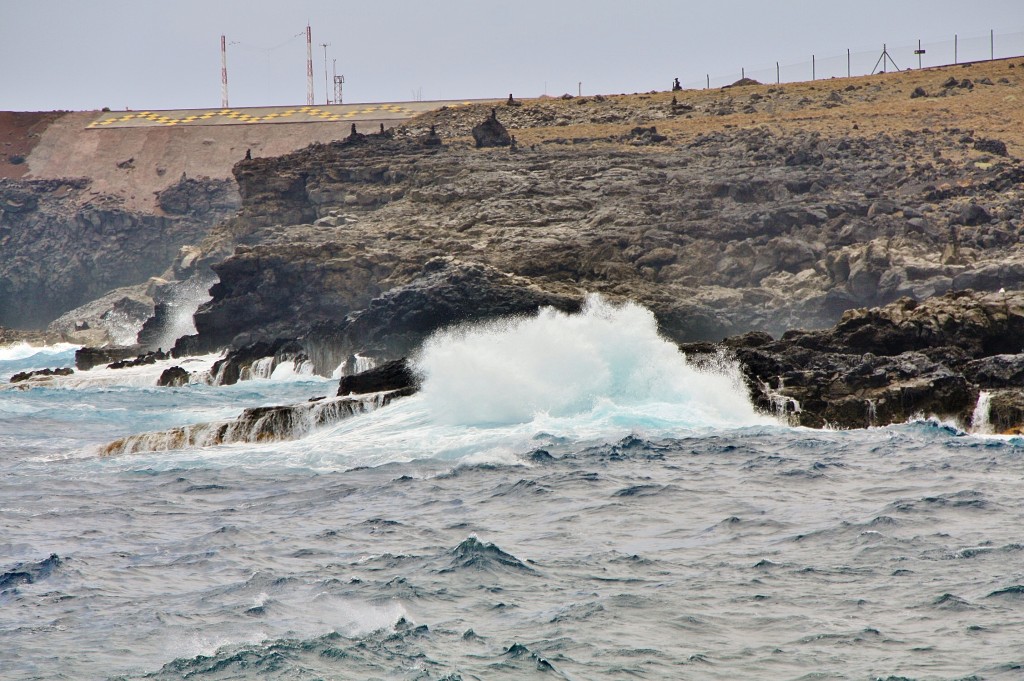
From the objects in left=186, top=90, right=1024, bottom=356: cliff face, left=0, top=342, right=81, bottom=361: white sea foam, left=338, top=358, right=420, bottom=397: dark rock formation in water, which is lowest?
left=0, top=342, right=81, bottom=361: white sea foam

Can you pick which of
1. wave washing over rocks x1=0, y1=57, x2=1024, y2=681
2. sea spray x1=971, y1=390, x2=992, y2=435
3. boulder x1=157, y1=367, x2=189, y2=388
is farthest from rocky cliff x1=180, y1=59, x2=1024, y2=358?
sea spray x1=971, y1=390, x2=992, y2=435

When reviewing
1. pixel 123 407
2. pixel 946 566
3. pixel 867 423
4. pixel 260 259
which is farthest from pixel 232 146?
pixel 946 566

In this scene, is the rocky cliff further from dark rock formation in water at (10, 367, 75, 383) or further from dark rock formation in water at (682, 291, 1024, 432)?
dark rock formation in water at (682, 291, 1024, 432)

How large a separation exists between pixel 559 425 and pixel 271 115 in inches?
3327

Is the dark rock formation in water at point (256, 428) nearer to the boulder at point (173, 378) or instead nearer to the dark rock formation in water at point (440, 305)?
the dark rock formation in water at point (440, 305)

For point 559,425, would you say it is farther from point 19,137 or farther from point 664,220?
point 19,137

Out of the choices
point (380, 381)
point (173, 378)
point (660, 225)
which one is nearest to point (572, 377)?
point (380, 381)

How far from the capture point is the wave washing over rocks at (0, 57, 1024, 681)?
39.5 ft

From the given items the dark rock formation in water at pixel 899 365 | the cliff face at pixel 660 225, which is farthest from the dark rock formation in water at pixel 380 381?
the cliff face at pixel 660 225

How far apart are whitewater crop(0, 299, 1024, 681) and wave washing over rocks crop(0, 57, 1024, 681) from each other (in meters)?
0.07

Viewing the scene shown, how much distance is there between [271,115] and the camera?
347 feet

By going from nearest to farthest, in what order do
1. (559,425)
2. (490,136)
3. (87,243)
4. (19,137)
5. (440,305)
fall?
(559,425), (440,305), (490,136), (87,243), (19,137)

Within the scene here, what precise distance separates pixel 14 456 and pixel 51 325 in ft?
204

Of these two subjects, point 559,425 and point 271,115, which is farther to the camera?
point 271,115
